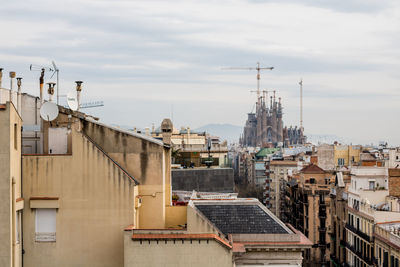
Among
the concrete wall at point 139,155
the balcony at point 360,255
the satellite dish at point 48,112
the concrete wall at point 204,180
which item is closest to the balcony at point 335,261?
the balcony at point 360,255

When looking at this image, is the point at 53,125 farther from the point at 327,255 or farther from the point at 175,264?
the point at 327,255

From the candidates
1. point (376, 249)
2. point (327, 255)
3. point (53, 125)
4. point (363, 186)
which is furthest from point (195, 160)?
point (53, 125)

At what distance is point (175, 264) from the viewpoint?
22.2 metres

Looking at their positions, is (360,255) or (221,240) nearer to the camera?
(221,240)

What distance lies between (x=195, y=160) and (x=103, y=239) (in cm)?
4899

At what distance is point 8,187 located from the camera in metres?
21.4

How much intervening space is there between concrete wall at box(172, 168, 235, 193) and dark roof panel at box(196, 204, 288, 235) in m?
26.0

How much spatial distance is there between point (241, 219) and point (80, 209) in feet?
19.3

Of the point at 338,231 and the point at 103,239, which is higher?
the point at 103,239

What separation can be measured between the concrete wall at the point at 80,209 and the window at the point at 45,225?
14 centimetres

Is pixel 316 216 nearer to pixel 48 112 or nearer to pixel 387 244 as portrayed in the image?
pixel 387 244

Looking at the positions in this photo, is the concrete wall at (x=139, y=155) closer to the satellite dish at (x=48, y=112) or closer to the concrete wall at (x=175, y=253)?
the satellite dish at (x=48, y=112)

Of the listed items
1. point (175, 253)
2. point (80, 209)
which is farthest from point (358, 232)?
point (80, 209)

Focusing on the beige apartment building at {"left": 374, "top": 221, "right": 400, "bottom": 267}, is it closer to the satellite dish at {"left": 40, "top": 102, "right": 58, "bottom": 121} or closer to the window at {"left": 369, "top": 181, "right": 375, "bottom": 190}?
the window at {"left": 369, "top": 181, "right": 375, "bottom": 190}
